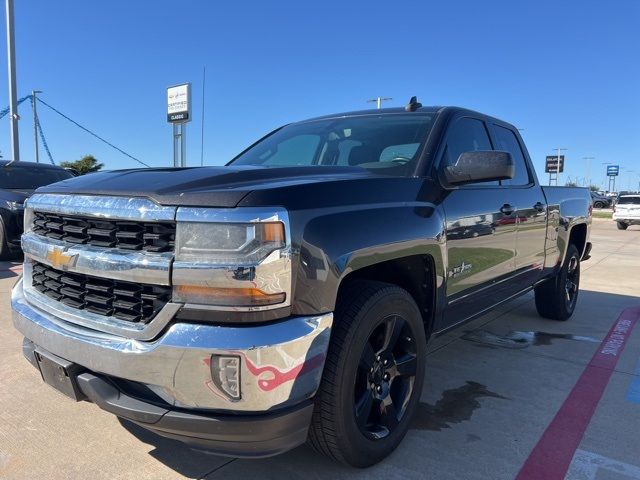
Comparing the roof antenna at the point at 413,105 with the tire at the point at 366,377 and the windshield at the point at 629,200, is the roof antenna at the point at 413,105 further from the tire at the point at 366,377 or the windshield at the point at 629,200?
the windshield at the point at 629,200

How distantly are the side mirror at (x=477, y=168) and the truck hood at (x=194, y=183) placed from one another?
1.89 ft

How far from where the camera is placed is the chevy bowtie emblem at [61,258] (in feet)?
7.48

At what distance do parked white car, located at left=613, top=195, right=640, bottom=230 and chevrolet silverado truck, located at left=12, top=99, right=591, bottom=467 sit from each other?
23210mm

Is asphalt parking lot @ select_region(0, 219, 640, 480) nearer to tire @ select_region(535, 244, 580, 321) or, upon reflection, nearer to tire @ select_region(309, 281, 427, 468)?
tire @ select_region(309, 281, 427, 468)

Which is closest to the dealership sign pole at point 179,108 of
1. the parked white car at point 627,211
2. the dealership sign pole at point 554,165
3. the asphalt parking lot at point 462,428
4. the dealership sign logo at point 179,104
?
the dealership sign logo at point 179,104

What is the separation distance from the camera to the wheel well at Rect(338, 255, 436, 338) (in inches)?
109

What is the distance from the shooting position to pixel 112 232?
7.09ft

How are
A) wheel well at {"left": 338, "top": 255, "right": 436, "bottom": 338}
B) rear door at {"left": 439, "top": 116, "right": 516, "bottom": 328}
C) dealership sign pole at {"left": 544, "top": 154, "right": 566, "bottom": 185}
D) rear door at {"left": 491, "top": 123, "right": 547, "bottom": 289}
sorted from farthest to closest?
dealership sign pole at {"left": 544, "top": 154, "right": 566, "bottom": 185}
rear door at {"left": 491, "top": 123, "right": 547, "bottom": 289}
rear door at {"left": 439, "top": 116, "right": 516, "bottom": 328}
wheel well at {"left": 338, "top": 255, "right": 436, "bottom": 338}

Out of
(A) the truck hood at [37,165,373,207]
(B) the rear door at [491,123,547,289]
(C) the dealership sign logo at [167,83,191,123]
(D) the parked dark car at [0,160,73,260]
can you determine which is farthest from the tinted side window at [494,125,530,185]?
(C) the dealership sign logo at [167,83,191,123]

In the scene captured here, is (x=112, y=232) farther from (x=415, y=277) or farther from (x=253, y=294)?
(x=415, y=277)

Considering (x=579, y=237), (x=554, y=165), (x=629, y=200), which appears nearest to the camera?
(x=579, y=237)

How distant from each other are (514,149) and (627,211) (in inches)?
854

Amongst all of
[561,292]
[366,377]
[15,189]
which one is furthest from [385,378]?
[15,189]

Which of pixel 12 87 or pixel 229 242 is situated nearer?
pixel 229 242
